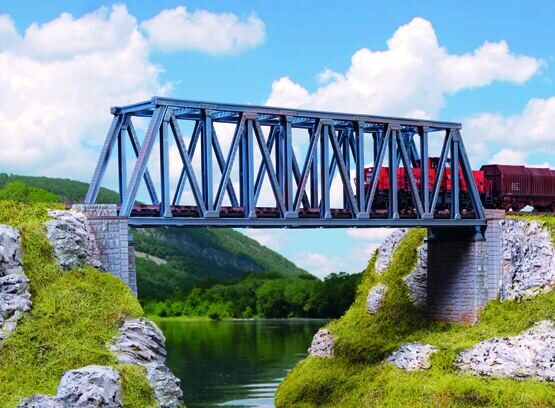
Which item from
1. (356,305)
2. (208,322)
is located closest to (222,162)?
(356,305)

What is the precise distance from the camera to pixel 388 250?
67.4 m

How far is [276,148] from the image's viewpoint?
165 ft

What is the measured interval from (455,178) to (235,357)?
126 ft

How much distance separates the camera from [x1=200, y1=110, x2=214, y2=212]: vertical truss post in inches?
1762

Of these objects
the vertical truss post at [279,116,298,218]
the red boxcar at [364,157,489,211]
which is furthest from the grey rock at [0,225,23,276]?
the red boxcar at [364,157,489,211]

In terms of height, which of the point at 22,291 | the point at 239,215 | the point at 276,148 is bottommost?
the point at 22,291

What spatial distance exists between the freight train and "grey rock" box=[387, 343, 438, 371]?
10.6 m

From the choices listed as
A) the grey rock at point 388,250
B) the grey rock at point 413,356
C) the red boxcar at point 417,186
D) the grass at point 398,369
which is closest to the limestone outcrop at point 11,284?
the grass at point 398,369

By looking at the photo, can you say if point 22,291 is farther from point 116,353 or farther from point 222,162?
point 222,162

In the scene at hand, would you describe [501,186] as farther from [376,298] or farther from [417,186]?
[376,298]

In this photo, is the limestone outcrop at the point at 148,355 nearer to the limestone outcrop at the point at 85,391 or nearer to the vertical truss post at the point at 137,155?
the limestone outcrop at the point at 85,391

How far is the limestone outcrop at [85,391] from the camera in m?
32.5

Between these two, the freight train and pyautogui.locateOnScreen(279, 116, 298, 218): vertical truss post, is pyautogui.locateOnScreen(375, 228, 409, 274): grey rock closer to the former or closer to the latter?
the freight train

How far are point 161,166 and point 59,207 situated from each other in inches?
206
